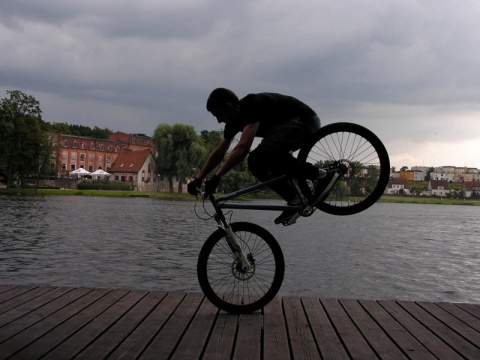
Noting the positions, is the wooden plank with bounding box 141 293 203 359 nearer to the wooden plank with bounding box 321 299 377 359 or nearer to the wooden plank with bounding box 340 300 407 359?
the wooden plank with bounding box 321 299 377 359

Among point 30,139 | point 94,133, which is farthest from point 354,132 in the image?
point 94,133

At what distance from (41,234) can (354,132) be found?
2849 centimetres

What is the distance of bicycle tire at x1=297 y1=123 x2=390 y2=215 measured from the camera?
5543 mm

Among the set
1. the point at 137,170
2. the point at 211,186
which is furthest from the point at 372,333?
the point at 137,170

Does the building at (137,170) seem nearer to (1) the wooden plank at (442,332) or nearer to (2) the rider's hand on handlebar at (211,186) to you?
(1) the wooden plank at (442,332)

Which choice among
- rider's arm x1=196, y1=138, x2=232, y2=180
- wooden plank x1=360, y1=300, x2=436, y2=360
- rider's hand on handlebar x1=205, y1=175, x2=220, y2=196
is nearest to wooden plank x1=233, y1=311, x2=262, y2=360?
wooden plank x1=360, y1=300, x2=436, y2=360

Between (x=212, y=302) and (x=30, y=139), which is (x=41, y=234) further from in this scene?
(x=30, y=139)

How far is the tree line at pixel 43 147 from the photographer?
256 ft

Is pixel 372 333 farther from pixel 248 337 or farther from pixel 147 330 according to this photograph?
pixel 147 330

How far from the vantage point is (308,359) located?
4316 mm

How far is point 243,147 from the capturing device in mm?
5312

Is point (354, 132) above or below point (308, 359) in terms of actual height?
above

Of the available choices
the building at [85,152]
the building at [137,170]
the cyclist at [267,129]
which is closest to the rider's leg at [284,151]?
the cyclist at [267,129]

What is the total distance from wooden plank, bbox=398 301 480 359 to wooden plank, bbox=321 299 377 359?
0.64 m
